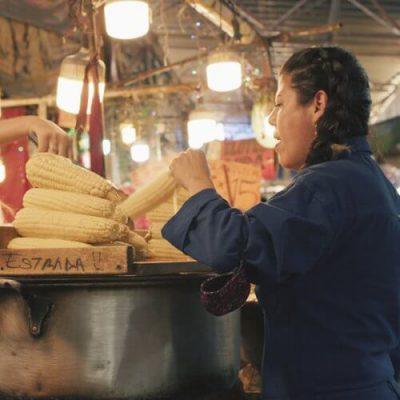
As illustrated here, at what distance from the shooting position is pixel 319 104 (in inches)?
90.7

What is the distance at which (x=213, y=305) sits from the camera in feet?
7.14

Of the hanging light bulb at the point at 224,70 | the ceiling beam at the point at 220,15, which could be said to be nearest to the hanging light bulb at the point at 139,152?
the ceiling beam at the point at 220,15

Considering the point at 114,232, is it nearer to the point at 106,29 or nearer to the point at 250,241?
the point at 250,241

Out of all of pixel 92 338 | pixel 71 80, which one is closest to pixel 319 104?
pixel 92 338

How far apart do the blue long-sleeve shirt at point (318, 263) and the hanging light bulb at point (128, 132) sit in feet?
34.6

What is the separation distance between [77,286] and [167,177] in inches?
30.2

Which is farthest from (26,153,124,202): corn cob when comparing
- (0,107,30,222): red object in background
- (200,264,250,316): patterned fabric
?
(0,107,30,222): red object in background

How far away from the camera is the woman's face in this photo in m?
2.33

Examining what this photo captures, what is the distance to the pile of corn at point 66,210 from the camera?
8.14 ft

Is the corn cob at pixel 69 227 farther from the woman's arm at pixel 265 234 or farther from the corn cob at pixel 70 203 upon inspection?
the woman's arm at pixel 265 234

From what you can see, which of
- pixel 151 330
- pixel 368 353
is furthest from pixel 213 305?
pixel 368 353

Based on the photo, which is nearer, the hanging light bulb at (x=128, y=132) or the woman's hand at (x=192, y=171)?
the woman's hand at (x=192, y=171)

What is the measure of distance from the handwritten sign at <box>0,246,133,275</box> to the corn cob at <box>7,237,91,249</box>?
0.28 ft

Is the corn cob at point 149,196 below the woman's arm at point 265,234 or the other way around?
the other way around
